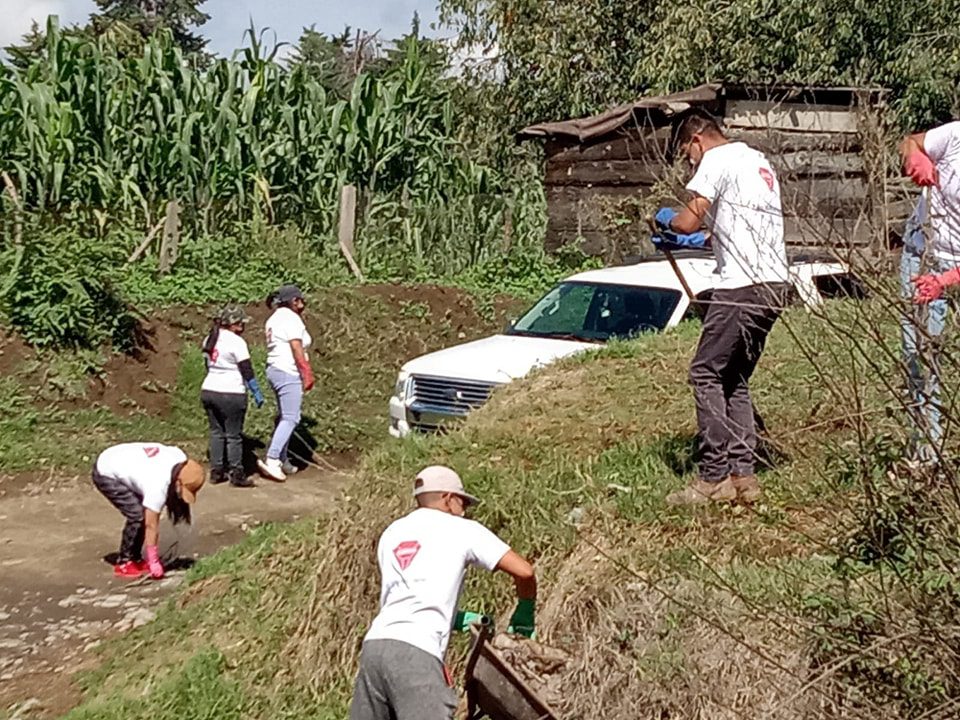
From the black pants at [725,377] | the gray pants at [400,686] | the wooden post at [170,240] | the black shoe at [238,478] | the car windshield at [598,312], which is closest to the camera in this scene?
the gray pants at [400,686]

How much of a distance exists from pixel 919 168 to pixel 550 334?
243 inches

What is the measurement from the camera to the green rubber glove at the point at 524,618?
531cm

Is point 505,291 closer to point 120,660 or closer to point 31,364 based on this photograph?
point 31,364

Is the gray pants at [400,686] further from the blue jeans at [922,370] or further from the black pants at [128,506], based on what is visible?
the black pants at [128,506]

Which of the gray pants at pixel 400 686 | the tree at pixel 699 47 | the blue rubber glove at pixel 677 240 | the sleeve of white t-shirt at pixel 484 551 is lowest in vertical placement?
the gray pants at pixel 400 686

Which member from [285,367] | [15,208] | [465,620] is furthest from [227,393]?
[465,620]

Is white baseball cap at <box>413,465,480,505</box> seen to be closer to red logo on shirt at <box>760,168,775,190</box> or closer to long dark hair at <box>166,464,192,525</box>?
red logo on shirt at <box>760,168,775,190</box>

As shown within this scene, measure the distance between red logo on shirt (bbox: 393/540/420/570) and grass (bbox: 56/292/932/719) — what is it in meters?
0.82

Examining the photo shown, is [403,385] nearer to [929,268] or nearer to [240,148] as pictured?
[929,268]

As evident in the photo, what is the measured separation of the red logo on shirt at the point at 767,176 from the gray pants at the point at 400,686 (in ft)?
8.59

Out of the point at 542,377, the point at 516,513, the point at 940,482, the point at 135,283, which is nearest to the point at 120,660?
the point at 516,513

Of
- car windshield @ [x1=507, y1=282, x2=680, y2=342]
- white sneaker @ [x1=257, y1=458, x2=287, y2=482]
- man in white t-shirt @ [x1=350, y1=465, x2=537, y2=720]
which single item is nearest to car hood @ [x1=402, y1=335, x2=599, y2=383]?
car windshield @ [x1=507, y1=282, x2=680, y2=342]

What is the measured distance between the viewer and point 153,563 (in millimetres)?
9336

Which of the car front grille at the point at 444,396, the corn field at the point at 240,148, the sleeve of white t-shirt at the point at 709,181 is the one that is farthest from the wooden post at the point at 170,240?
the sleeve of white t-shirt at the point at 709,181
